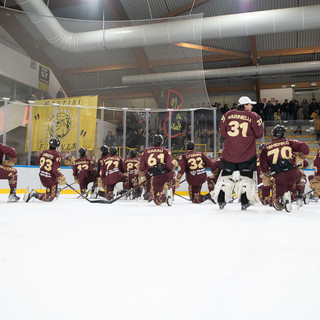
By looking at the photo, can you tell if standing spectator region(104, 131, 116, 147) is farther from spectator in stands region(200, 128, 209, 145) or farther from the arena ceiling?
spectator in stands region(200, 128, 209, 145)

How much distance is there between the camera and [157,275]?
1.15 meters

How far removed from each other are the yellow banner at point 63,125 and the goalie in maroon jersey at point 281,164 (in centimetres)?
526

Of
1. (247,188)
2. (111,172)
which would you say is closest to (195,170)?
(111,172)

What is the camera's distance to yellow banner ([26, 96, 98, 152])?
8.11 metres

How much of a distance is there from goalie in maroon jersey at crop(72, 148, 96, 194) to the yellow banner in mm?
861

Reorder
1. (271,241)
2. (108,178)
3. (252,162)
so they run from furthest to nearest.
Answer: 1. (108,178)
2. (252,162)
3. (271,241)

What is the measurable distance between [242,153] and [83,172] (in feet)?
14.3

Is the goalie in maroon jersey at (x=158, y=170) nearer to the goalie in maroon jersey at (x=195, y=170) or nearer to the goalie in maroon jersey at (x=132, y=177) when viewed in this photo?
the goalie in maroon jersey at (x=195, y=170)

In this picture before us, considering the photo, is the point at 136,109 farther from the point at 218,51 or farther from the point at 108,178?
the point at 218,51

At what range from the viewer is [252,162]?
151 inches

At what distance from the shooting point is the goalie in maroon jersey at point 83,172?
7316 millimetres

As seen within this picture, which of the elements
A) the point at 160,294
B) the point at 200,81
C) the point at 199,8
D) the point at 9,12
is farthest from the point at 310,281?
the point at 199,8

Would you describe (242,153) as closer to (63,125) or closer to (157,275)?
(157,275)

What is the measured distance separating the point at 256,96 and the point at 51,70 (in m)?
11.9
